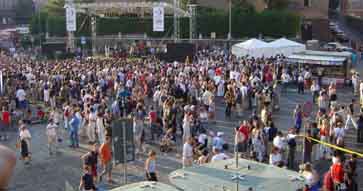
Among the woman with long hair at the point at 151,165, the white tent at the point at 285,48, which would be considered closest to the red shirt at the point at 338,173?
the woman with long hair at the point at 151,165

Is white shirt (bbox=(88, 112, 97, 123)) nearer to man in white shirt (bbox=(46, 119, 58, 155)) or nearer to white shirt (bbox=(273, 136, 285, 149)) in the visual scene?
man in white shirt (bbox=(46, 119, 58, 155))

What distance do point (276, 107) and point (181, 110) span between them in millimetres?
5132

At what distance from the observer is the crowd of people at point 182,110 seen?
12.4 m

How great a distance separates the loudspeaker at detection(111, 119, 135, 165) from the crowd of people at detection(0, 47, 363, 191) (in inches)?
35.7

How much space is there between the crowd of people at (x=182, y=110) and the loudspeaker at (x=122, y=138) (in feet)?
2.97

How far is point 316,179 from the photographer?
32.3ft

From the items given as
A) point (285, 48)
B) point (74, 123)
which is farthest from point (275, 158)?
point (285, 48)

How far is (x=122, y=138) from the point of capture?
9.66 metres

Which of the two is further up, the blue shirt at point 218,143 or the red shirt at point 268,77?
the red shirt at point 268,77

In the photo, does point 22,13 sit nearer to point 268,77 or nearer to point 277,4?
point 277,4

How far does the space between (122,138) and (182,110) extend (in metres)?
7.84

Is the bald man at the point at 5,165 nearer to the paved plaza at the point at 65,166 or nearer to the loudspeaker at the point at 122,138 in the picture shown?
the loudspeaker at the point at 122,138

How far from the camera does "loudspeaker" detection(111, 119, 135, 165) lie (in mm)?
9578

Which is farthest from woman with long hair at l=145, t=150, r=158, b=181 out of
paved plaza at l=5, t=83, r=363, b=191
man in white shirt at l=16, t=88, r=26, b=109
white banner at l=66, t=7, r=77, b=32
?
white banner at l=66, t=7, r=77, b=32
